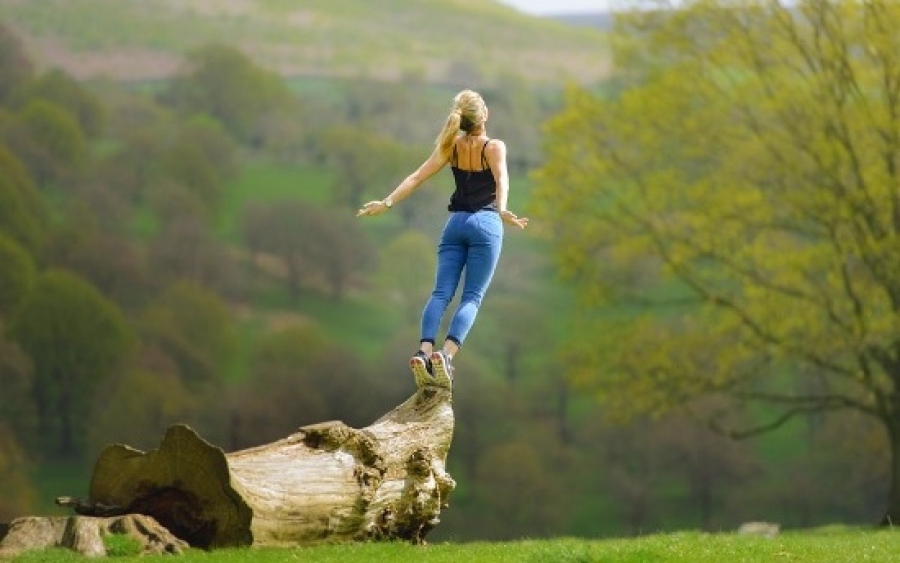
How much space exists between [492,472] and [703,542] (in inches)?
1365

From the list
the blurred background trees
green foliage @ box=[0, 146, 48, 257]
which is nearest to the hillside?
the blurred background trees

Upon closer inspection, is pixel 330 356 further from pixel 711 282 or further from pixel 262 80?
pixel 711 282

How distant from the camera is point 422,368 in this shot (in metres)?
14.9

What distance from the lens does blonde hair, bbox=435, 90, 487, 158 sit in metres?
14.8

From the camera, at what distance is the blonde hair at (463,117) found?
584 inches

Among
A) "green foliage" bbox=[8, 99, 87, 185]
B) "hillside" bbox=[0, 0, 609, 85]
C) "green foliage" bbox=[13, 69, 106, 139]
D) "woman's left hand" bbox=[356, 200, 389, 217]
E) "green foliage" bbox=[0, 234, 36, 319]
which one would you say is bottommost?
"woman's left hand" bbox=[356, 200, 389, 217]

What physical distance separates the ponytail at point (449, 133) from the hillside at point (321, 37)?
4018cm

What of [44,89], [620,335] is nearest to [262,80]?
[44,89]

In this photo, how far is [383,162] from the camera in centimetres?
5334

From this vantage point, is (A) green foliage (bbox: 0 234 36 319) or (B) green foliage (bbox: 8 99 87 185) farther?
(B) green foliage (bbox: 8 99 87 185)

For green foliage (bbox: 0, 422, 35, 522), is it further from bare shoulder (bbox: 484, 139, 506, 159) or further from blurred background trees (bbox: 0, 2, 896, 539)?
bare shoulder (bbox: 484, 139, 506, 159)

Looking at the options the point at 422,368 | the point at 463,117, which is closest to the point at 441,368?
the point at 422,368

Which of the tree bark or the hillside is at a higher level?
the hillside

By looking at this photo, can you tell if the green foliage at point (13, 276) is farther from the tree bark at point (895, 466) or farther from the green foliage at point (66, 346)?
the tree bark at point (895, 466)
